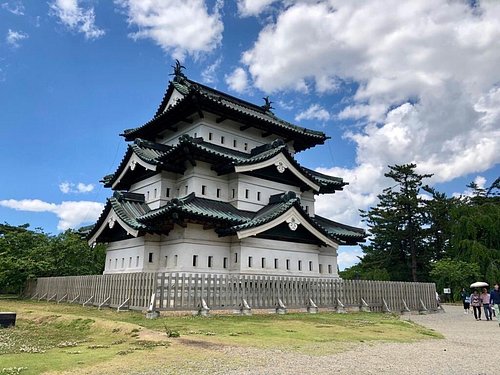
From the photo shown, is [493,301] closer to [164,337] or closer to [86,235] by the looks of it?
[164,337]

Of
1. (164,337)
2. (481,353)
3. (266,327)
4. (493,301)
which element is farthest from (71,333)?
(493,301)

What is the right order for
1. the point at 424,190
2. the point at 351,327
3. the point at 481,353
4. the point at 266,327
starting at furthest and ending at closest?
1. the point at 424,190
2. the point at 351,327
3. the point at 266,327
4. the point at 481,353

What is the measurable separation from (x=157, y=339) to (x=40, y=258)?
88.6ft


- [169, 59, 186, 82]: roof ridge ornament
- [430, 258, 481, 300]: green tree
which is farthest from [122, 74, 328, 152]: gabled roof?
[430, 258, 481, 300]: green tree

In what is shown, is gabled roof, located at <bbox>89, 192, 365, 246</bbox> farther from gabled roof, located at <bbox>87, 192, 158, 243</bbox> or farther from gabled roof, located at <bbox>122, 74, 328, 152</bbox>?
gabled roof, located at <bbox>122, 74, 328, 152</bbox>

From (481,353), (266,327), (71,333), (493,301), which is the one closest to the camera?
(481,353)

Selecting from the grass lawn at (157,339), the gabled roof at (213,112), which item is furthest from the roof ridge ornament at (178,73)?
the grass lawn at (157,339)

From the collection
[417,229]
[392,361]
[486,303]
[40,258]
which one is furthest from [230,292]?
[417,229]

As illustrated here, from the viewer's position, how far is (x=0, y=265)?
29.2m

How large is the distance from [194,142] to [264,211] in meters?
5.65

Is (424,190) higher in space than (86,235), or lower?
higher

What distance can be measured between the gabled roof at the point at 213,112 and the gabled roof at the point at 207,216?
17.5 feet

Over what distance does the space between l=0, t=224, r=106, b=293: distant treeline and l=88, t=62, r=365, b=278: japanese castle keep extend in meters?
7.77

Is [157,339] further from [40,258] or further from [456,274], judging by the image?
[456,274]
